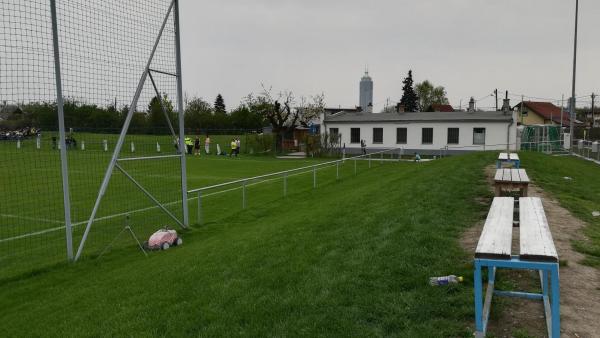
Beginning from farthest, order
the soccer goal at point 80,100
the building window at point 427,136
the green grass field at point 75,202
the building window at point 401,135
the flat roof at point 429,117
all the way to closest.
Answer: the building window at point 401,135, the building window at point 427,136, the flat roof at point 429,117, the green grass field at point 75,202, the soccer goal at point 80,100

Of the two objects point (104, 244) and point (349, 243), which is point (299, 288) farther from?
point (104, 244)

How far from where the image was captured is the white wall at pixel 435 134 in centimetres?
3194

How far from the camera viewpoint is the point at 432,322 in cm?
345

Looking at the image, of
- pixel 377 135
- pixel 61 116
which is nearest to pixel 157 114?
pixel 61 116

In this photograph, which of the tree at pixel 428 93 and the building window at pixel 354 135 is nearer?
the building window at pixel 354 135

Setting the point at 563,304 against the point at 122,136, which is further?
the point at 122,136

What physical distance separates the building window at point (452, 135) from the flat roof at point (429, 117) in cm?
76

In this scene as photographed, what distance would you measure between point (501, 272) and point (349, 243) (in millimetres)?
1834

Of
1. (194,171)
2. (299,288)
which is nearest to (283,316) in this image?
(299,288)

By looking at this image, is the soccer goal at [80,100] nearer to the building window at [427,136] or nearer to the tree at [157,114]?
the tree at [157,114]

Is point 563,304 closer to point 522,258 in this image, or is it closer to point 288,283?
point 522,258

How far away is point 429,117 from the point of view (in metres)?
35.2

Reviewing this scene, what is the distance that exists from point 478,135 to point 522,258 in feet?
105

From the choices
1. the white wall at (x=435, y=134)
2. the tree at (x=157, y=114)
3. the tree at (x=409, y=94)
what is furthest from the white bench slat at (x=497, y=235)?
the tree at (x=409, y=94)
